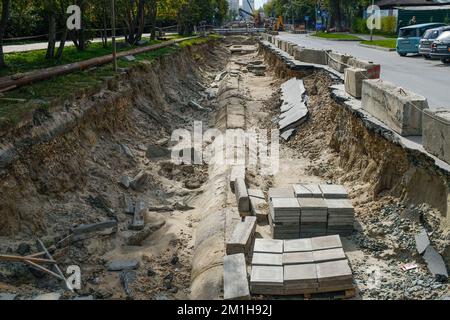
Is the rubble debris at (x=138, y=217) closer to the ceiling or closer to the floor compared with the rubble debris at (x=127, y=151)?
closer to the floor

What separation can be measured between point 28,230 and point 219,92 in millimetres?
17111

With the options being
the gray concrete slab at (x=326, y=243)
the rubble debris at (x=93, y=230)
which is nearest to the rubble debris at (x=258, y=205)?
the gray concrete slab at (x=326, y=243)

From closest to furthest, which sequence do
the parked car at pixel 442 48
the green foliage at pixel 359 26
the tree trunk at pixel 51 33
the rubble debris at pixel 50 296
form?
the rubble debris at pixel 50 296 → the tree trunk at pixel 51 33 → the parked car at pixel 442 48 → the green foliage at pixel 359 26

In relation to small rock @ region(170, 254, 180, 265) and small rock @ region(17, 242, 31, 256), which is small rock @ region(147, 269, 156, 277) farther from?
small rock @ region(17, 242, 31, 256)

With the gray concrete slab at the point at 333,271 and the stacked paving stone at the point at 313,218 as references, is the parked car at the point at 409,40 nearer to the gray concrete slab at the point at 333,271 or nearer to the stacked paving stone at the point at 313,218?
the stacked paving stone at the point at 313,218

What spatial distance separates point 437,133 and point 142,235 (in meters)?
5.55

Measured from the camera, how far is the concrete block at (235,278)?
6.33 metres

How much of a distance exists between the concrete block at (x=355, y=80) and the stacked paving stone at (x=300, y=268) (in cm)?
634

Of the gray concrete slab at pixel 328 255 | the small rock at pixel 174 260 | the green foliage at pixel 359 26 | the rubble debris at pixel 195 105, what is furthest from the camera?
the green foliage at pixel 359 26

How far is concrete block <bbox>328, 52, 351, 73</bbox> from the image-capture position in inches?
662

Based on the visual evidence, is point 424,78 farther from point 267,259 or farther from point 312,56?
point 267,259

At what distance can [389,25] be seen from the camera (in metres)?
54.1

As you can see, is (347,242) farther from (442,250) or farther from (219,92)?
(219,92)

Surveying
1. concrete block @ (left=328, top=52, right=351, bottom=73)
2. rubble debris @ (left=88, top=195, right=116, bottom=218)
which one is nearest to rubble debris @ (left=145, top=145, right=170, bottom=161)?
rubble debris @ (left=88, top=195, right=116, bottom=218)
